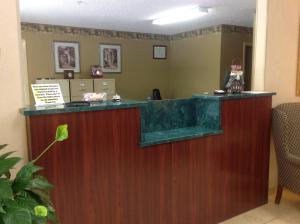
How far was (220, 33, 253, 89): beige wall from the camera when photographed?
566 cm

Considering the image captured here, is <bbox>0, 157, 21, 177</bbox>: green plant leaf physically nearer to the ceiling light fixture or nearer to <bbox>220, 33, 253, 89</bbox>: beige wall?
the ceiling light fixture

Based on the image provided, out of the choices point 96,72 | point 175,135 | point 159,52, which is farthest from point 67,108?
point 159,52

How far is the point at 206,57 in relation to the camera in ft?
19.8

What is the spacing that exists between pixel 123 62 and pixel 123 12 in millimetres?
2060

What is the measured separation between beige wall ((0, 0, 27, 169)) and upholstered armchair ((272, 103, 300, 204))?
197 cm

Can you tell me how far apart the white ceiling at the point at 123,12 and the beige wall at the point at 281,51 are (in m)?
1.34

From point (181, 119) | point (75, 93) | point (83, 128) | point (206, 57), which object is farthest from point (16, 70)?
point (206, 57)

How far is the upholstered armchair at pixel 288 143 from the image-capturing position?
2287mm

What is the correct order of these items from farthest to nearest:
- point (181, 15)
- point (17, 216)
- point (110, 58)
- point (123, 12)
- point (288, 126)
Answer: point (110, 58) → point (181, 15) → point (123, 12) → point (288, 126) → point (17, 216)

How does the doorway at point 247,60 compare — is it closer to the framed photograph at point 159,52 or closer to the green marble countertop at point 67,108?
the framed photograph at point 159,52

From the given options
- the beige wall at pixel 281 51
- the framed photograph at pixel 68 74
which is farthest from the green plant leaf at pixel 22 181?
the framed photograph at pixel 68 74

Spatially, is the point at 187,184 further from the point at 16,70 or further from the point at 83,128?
the point at 16,70

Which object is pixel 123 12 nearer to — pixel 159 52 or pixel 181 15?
pixel 181 15

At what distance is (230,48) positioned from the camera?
226 inches
